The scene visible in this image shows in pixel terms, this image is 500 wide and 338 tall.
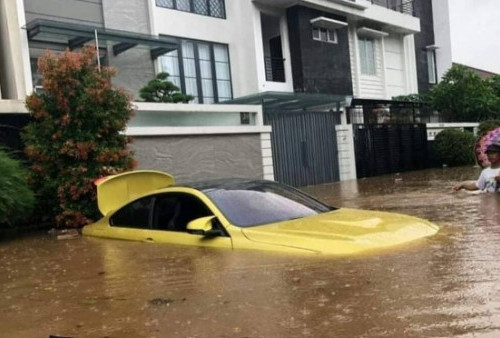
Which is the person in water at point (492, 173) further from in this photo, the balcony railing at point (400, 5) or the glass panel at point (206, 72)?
the balcony railing at point (400, 5)

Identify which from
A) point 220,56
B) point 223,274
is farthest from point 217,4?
point 223,274

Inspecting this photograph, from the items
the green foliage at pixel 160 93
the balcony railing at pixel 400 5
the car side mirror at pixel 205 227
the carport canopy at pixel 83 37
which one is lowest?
the car side mirror at pixel 205 227

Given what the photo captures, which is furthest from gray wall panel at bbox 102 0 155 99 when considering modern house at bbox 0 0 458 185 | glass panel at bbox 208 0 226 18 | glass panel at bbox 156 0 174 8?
glass panel at bbox 208 0 226 18

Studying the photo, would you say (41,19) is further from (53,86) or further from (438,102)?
(438,102)

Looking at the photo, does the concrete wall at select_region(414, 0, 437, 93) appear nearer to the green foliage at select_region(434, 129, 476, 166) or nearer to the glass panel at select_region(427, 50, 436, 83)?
the glass panel at select_region(427, 50, 436, 83)

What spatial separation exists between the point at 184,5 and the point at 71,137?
9577 millimetres

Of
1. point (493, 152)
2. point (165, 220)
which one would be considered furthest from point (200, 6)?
point (165, 220)

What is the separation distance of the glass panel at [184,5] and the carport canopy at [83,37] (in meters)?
2.28

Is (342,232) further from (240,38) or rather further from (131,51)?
(240,38)

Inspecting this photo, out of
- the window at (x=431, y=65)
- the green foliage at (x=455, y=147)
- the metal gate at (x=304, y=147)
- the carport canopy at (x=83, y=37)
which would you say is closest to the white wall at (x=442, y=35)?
the window at (x=431, y=65)

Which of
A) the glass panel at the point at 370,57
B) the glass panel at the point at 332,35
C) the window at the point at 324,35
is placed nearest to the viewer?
the window at the point at 324,35

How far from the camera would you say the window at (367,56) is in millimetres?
24470

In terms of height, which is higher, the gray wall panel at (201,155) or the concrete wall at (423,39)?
the concrete wall at (423,39)

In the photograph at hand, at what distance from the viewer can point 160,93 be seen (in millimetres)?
15016
